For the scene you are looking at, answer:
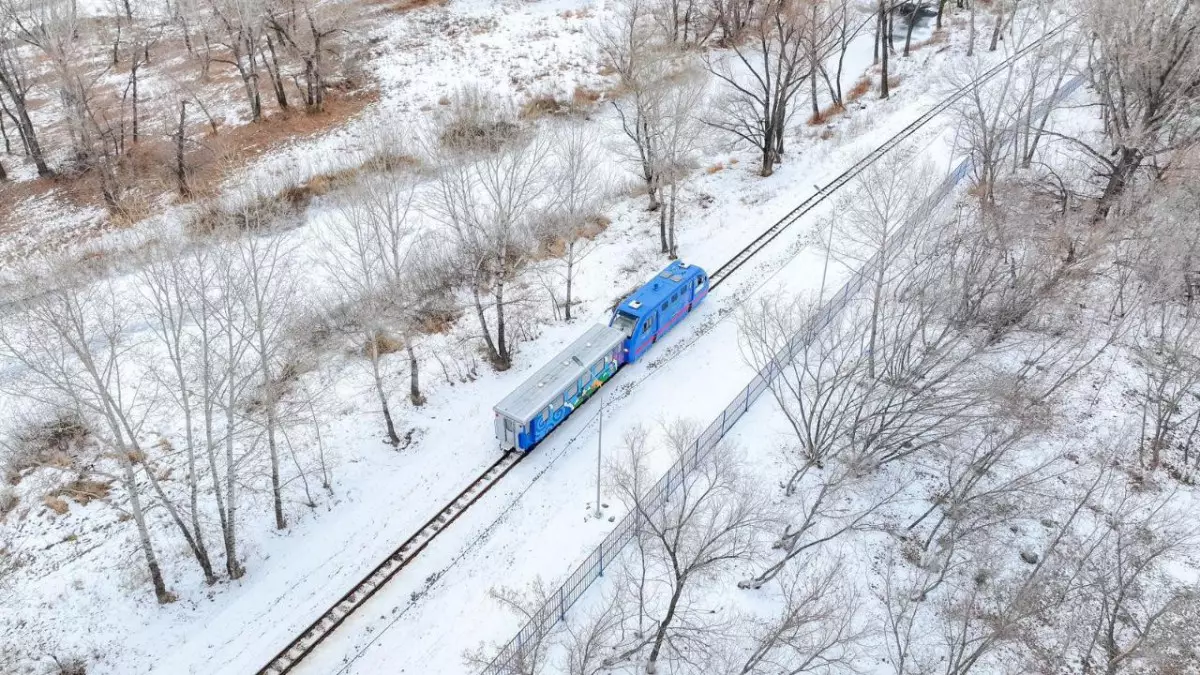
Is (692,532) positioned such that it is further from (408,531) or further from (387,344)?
(387,344)

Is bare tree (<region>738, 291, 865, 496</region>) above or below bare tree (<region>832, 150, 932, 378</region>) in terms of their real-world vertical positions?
below

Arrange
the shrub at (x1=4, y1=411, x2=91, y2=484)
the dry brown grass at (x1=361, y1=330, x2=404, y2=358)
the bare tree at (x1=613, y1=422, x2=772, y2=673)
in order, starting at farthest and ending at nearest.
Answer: the dry brown grass at (x1=361, y1=330, x2=404, y2=358)
the shrub at (x1=4, y1=411, x2=91, y2=484)
the bare tree at (x1=613, y1=422, x2=772, y2=673)

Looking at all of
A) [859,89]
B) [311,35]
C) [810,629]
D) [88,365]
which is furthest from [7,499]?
[859,89]

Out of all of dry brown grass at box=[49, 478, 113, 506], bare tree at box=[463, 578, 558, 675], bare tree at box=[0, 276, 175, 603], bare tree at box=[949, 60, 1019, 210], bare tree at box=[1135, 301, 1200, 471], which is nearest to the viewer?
bare tree at box=[0, 276, 175, 603]

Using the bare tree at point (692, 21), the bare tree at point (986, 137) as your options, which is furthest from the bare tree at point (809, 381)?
the bare tree at point (692, 21)

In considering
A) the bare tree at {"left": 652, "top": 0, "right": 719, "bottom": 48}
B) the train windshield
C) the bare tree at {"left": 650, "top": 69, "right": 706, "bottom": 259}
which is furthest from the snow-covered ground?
the bare tree at {"left": 652, "top": 0, "right": 719, "bottom": 48}

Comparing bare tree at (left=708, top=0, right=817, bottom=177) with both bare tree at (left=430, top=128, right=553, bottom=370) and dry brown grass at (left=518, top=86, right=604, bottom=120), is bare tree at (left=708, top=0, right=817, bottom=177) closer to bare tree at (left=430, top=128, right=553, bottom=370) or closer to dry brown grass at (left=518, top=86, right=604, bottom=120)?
dry brown grass at (left=518, top=86, right=604, bottom=120)
